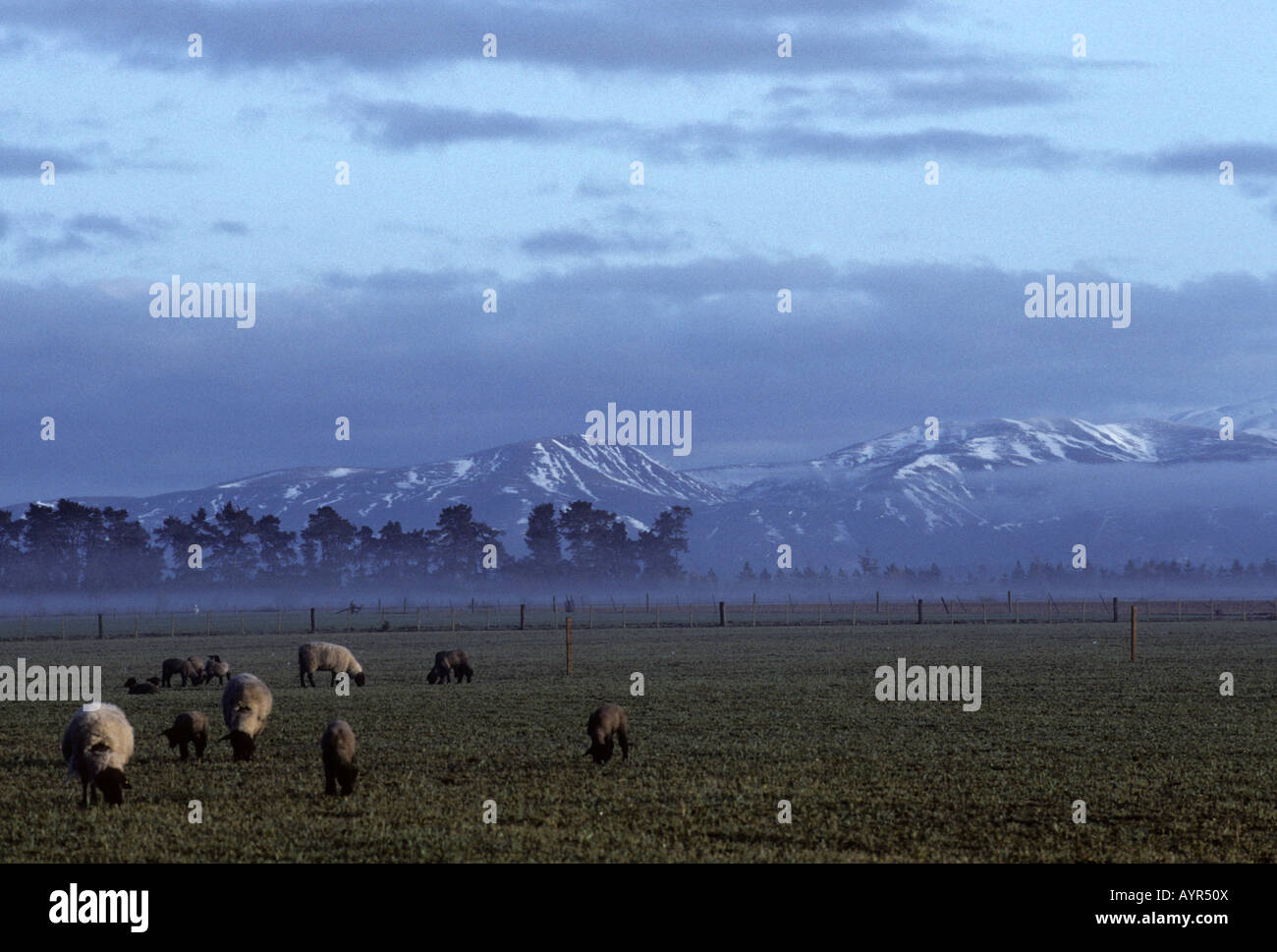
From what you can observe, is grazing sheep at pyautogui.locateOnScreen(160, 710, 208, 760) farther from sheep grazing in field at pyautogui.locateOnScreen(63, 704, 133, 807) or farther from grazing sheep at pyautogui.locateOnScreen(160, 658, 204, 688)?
grazing sheep at pyautogui.locateOnScreen(160, 658, 204, 688)

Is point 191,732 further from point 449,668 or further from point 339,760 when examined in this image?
point 449,668

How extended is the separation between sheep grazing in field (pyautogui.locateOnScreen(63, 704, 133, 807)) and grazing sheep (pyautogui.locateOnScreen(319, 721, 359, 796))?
243cm

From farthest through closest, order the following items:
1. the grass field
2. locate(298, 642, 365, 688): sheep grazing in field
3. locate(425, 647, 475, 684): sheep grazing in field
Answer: locate(425, 647, 475, 684): sheep grazing in field < locate(298, 642, 365, 688): sheep grazing in field < the grass field

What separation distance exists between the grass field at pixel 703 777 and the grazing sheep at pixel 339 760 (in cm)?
38

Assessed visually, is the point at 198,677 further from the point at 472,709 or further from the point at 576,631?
the point at 576,631

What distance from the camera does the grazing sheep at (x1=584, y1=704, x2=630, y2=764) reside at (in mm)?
19469

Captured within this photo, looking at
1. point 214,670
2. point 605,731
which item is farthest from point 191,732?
point 214,670

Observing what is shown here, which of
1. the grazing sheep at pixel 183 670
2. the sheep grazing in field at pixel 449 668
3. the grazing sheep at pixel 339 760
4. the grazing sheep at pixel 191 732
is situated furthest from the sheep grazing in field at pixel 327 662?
the grazing sheep at pixel 339 760

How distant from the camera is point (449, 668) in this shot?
38.1 m

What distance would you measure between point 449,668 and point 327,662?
3410mm

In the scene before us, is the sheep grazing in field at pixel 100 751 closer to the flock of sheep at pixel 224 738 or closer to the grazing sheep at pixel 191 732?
the flock of sheep at pixel 224 738

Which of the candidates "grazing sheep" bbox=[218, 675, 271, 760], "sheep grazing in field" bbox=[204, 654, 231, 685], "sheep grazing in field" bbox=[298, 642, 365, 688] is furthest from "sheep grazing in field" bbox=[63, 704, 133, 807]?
"sheep grazing in field" bbox=[204, 654, 231, 685]

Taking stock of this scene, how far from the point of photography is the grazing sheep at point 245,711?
66.3ft
